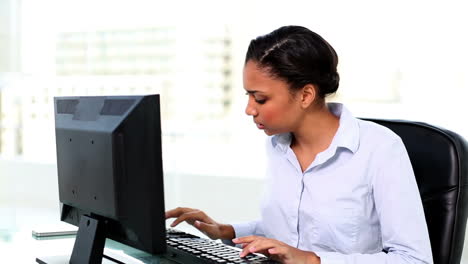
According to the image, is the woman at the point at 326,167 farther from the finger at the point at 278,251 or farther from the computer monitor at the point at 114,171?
the computer monitor at the point at 114,171

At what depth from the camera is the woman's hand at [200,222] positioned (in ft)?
5.21

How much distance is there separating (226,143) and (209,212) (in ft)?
2.84

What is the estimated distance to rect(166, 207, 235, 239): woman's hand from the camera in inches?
62.5

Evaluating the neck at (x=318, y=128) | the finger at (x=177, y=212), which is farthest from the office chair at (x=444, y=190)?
the finger at (x=177, y=212)

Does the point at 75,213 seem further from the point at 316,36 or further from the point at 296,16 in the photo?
the point at 296,16

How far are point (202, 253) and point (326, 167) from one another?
1.18 ft

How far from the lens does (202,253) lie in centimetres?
136

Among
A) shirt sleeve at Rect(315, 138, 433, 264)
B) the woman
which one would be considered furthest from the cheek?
shirt sleeve at Rect(315, 138, 433, 264)

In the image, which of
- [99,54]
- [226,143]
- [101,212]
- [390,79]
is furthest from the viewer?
[99,54]

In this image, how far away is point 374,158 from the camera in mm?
1427

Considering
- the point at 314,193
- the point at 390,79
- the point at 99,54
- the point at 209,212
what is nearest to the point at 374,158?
the point at 314,193

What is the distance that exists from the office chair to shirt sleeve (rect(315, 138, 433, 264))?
11 centimetres

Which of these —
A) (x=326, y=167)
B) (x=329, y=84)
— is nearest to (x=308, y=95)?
(x=329, y=84)

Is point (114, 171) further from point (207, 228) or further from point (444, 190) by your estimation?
point (444, 190)
